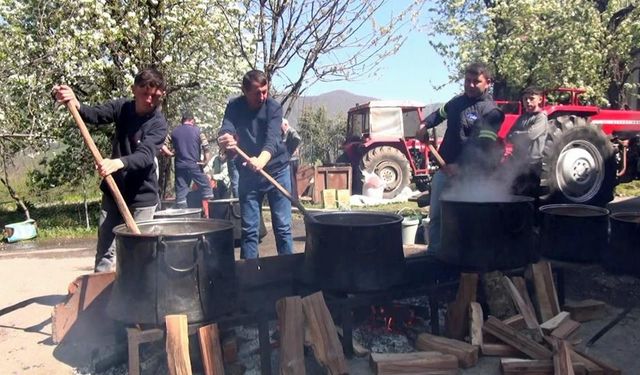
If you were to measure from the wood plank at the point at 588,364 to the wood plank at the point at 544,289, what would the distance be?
693 millimetres

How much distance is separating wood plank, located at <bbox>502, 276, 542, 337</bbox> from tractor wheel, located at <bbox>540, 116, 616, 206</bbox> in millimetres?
3932

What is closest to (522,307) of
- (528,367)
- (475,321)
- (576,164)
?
(475,321)

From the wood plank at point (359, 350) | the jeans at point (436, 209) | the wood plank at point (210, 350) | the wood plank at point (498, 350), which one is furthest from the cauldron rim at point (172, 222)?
the jeans at point (436, 209)

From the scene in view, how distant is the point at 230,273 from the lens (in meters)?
3.19

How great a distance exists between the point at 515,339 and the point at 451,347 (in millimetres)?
401

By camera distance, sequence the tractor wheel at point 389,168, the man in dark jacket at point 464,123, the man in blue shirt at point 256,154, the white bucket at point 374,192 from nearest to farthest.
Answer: the man in blue shirt at point 256,154, the man in dark jacket at point 464,123, the white bucket at point 374,192, the tractor wheel at point 389,168

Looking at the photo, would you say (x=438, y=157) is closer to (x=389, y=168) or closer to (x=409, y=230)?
(x=409, y=230)

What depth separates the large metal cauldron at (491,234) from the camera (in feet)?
12.0

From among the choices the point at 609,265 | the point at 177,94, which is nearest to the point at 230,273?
the point at 609,265

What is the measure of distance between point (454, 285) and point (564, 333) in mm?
741

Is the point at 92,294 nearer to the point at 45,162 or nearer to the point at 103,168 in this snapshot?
the point at 103,168

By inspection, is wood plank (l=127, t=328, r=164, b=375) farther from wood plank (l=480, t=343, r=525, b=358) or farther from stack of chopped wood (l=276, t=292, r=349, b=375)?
wood plank (l=480, t=343, r=525, b=358)

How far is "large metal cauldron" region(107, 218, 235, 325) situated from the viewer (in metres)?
2.94

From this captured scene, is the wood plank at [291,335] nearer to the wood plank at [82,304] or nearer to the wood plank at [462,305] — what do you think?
the wood plank at [462,305]
